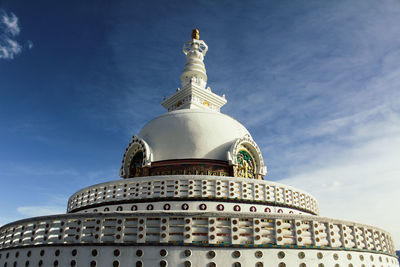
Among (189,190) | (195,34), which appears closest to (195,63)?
(195,34)

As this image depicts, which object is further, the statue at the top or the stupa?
the statue at the top

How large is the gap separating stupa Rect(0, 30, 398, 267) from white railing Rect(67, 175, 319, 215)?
0.04 meters

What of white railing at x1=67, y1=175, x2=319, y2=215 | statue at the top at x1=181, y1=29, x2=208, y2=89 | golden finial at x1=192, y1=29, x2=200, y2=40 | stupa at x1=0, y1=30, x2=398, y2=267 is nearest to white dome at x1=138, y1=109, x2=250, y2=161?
stupa at x1=0, y1=30, x2=398, y2=267

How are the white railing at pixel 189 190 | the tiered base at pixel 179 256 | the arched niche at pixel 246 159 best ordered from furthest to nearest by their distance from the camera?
1. the arched niche at pixel 246 159
2. the white railing at pixel 189 190
3. the tiered base at pixel 179 256

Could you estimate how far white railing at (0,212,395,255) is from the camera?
9.97 m

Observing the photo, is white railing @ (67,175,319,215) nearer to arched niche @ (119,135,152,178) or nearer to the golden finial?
arched niche @ (119,135,152,178)

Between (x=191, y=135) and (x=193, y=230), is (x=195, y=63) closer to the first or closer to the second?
(x=191, y=135)

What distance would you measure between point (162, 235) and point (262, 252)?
10.4 ft

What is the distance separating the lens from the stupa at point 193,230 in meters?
9.78

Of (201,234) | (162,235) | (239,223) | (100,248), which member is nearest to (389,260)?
(239,223)

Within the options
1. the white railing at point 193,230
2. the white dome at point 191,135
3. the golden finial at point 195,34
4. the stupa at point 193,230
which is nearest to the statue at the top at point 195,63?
the golden finial at point 195,34

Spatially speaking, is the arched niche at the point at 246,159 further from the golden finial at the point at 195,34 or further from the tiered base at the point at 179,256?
the golden finial at the point at 195,34

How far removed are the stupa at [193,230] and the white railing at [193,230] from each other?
3cm

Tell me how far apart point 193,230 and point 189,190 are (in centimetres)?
355
